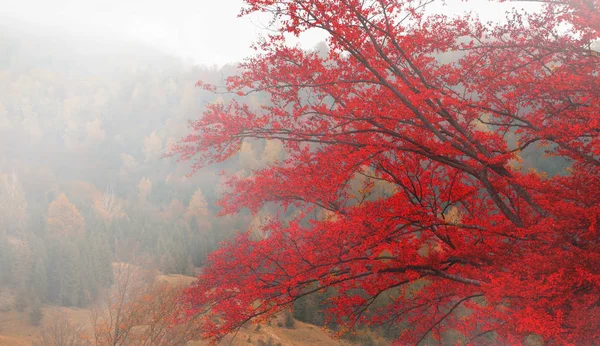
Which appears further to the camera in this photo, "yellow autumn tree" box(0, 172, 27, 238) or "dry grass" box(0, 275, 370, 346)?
"yellow autumn tree" box(0, 172, 27, 238)

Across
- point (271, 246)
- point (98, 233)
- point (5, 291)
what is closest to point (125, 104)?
point (98, 233)

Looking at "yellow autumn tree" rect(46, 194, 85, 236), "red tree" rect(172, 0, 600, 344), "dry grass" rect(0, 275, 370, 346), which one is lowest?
"dry grass" rect(0, 275, 370, 346)

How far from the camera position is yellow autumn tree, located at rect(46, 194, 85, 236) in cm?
5619

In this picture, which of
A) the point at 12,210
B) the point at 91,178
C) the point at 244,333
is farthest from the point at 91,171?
the point at 244,333

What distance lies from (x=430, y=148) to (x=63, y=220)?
213 ft

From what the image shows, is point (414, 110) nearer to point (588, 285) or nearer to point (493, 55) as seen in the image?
point (493, 55)

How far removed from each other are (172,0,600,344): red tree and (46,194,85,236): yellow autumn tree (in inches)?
2307

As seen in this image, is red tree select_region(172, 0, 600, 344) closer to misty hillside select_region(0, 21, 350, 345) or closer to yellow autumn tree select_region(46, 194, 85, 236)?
misty hillside select_region(0, 21, 350, 345)

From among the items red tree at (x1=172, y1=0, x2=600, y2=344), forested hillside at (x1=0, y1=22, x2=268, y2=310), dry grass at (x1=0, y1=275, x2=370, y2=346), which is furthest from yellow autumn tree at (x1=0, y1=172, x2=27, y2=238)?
red tree at (x1=172, y1=0, x2=600, y2=344)

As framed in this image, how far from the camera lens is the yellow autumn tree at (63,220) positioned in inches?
2212

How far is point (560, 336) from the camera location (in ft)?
13.5

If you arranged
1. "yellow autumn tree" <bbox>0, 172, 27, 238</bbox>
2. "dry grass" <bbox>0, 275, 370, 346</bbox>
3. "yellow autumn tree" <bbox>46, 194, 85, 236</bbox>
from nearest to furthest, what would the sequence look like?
"dry grass" <bbox>0, 275, 370, 346</bbox> < "yellow autumn tree" <bbox>46, 194, 85, 236</bbox> < "yellow autumn tree" <bbox>0, 172, 27, 238</bbox>

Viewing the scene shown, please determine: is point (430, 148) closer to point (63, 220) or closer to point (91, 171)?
point (63, 220)

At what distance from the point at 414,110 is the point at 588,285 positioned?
8.47 ft
